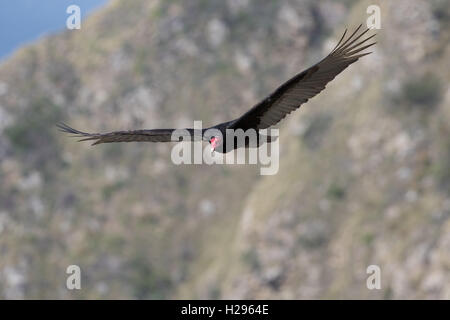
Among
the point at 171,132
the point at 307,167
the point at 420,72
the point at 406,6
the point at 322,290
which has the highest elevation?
the point at 406,6

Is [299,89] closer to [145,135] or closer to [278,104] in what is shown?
[278,104]

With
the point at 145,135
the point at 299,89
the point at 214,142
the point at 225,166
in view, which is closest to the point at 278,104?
the point at 299,89

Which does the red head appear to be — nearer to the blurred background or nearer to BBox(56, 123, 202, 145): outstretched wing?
BBox(56, 123, 202, 145): outstretched wing

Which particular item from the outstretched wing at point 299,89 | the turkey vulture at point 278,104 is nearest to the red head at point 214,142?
the turkey vulture at point 278,104

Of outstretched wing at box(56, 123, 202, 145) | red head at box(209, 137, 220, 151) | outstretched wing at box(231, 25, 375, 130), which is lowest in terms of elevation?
red head at box(209, 137, 220, 151)

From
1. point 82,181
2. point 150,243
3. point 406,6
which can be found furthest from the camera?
point 82,181

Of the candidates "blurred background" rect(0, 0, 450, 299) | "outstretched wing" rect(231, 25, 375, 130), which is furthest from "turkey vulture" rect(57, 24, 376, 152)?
"blurred background" rect(0, 0, 450, 299)

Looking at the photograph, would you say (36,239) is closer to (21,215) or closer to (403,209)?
(21,215)

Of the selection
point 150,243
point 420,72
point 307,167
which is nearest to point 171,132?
point 307,167
